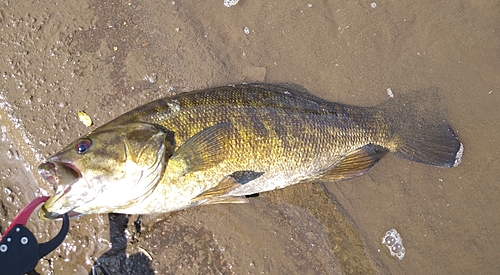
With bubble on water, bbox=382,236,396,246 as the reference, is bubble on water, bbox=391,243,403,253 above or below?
below

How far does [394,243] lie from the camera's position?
363cm

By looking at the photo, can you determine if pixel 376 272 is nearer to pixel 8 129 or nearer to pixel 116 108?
pixel 116 108

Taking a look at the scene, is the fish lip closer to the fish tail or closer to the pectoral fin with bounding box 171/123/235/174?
the pectoral fin with bounding box 171/123/235/174

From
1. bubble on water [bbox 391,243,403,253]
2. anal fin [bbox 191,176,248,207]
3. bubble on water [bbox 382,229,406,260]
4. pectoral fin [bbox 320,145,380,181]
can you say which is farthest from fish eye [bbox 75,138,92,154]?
bubble on water [bbox 391,243,403,253]

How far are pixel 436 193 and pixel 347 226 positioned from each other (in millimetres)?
974

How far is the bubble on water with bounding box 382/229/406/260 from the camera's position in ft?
11.9

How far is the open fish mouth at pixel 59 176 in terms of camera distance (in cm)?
254

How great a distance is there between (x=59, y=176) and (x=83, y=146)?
26cm

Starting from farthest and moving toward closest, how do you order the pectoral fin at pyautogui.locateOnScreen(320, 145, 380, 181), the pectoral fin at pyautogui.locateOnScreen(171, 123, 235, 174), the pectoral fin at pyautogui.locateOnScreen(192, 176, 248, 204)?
the pectoral fin at pyautogui.locateOnScreen(320, 145, 380, 181), the pectoral fin at pyautogui.locateOnScreen(192, 176, 248, 204), the pectoral fin at pyautogui.locateOnScreen(171, 123, 235, 174)

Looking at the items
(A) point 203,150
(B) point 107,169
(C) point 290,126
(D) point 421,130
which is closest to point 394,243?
(D) point 421,130

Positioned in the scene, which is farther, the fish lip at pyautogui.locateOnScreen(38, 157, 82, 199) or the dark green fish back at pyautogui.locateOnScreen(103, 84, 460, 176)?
the dark green fish back at pyautogui.locateOnScreen(103, 84, 460, 176)

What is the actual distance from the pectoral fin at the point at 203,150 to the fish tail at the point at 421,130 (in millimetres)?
1748

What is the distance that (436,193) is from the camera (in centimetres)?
367

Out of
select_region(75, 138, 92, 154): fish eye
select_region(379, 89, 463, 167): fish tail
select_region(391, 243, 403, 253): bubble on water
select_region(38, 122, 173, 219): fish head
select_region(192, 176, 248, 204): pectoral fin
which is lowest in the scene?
select_region(391, 243, 403, 253): bubble on water
